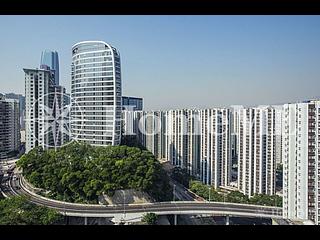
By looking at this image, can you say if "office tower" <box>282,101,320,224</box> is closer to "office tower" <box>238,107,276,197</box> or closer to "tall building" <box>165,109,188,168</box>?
"office tower" <box>238,107,276,197</box>

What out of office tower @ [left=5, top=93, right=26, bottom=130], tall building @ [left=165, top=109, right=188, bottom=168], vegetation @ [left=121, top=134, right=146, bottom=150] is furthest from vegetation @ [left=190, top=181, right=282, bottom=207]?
office tower @ [left=5, top=93, right=26, bottom=130]

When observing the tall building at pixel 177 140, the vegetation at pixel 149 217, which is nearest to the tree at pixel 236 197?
the tall building at pixel 177 140

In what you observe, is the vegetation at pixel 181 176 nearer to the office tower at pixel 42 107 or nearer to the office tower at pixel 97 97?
the office tower at pixel 97 97

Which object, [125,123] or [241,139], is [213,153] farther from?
[125,123]

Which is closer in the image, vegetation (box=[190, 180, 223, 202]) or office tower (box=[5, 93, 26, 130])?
office tower (box=[5, 93, 26, 130])

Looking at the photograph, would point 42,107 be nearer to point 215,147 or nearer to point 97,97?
point 97,97

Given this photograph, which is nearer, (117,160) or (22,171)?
(22,171)
